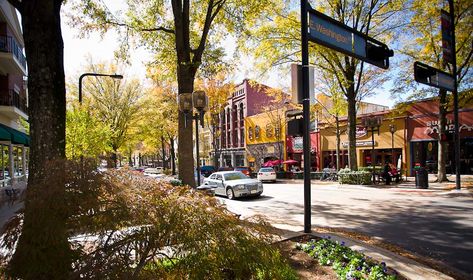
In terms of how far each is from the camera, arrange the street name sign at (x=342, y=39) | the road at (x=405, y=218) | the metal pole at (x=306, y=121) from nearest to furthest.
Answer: the metal pole at (x=306, y=121) < the road at (x=405, y=218) < the street name sign at (x=342, y=39)

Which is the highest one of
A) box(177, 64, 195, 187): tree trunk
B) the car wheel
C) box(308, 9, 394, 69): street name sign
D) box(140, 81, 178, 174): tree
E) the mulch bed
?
box(140, 81, 178, 174): tree

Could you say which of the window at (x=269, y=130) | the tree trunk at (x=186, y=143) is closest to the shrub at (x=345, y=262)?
the tree trunk at (x=186, y=143)

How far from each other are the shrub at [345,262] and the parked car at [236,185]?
10.6 metres

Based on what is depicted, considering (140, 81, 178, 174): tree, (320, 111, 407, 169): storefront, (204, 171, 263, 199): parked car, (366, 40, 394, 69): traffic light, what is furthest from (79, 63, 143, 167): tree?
(366, 40, 394, 69): traffic light

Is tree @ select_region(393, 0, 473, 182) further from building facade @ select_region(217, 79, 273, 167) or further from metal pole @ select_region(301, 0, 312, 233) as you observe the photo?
building facade @ select_region(217, 79, 273, 167)

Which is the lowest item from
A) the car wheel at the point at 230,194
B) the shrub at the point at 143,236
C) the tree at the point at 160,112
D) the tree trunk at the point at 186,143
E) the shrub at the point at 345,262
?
the car wheel at the point at 230,194

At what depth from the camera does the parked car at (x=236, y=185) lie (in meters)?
16.2

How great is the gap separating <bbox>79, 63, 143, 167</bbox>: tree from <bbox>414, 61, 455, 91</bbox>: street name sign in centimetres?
2586

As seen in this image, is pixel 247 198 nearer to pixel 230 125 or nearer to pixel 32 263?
pixel 32 263

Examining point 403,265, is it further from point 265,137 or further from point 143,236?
point 265,137

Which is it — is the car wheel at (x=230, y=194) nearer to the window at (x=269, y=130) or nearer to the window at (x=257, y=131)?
the window at (x=269, y=130)

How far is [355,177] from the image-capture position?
21938 millimetres

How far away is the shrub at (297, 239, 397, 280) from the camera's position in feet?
13.7

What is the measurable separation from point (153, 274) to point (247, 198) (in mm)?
13841
